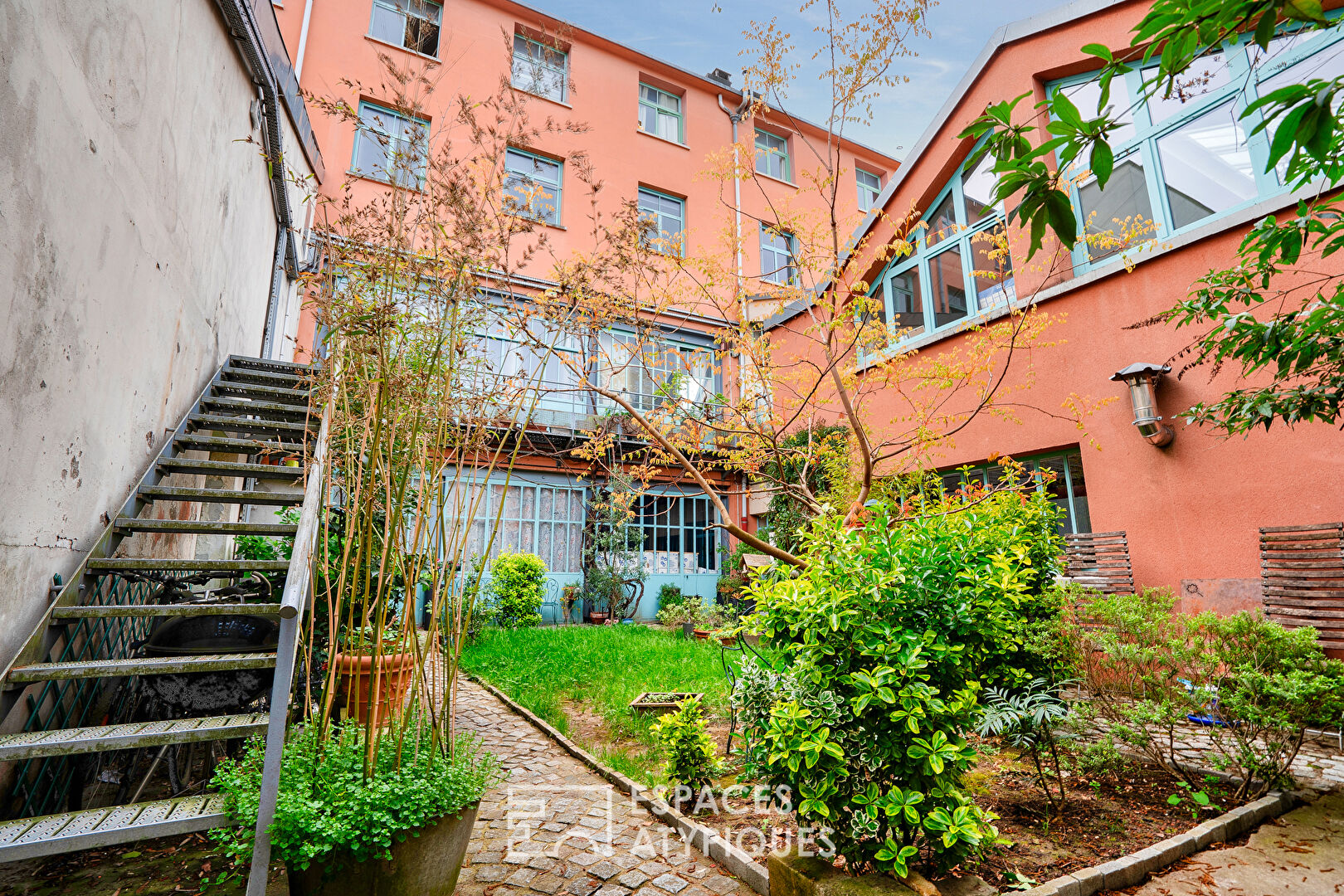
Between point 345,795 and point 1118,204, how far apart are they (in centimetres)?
901

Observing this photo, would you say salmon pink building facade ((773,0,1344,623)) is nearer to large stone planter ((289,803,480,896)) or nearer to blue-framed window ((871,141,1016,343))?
blue-framed window ((871,141,1016,343))

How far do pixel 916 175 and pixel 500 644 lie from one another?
9051 millimetres

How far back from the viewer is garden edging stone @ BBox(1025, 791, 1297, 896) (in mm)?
2477

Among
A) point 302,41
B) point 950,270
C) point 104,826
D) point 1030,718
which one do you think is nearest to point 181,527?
point 104,826

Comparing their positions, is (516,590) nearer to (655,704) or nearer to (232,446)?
(655,704)

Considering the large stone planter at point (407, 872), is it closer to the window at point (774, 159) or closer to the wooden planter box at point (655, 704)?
the wooden planter box at point (655, 704)

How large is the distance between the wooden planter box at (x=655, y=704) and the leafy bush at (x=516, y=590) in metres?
6.14

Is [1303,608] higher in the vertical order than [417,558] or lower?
lower

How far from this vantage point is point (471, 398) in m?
3.17

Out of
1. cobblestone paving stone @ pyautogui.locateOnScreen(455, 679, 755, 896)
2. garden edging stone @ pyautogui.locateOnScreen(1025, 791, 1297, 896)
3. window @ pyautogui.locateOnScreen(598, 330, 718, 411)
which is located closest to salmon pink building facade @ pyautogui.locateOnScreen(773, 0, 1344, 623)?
window @ pyautogui.locateOnScreen(598, 330, 718, 411)

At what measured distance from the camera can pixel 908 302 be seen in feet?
32.0

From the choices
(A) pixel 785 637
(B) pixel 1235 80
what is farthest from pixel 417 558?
(B) pixel 1235 80

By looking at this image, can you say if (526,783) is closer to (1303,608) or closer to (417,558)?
(417,558)

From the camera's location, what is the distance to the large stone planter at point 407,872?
2211 mm
